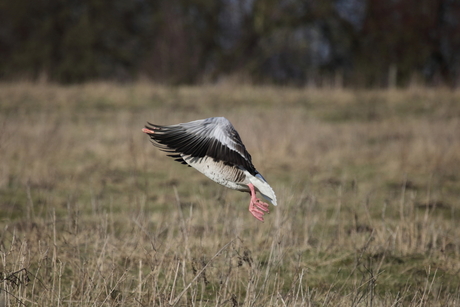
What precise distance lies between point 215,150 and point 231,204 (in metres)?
2.97

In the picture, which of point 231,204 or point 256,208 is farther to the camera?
point 231,204

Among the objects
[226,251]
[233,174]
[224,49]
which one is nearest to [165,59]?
[224,49]

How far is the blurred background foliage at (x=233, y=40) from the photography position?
2147cm

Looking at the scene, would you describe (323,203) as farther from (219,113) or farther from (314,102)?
(314,102)

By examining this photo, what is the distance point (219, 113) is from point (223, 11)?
1397cm

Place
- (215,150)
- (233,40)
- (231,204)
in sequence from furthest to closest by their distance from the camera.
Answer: (233,40)
(231,204)
(215,150)

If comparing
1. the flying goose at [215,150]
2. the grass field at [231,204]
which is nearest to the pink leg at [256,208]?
the flying goose at [215,150]

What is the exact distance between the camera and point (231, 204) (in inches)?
219

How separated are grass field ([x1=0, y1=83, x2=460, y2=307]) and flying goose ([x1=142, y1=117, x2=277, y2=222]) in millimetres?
464

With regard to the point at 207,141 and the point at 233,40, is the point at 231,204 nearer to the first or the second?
the point at 207,141

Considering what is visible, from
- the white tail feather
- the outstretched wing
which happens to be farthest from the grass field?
the outstretched wing

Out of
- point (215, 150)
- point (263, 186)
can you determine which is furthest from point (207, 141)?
point (263, 186)

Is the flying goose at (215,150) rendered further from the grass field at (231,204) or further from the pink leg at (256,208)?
the grass field at (231,204)

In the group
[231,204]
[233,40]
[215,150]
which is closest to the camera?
[215,150]
